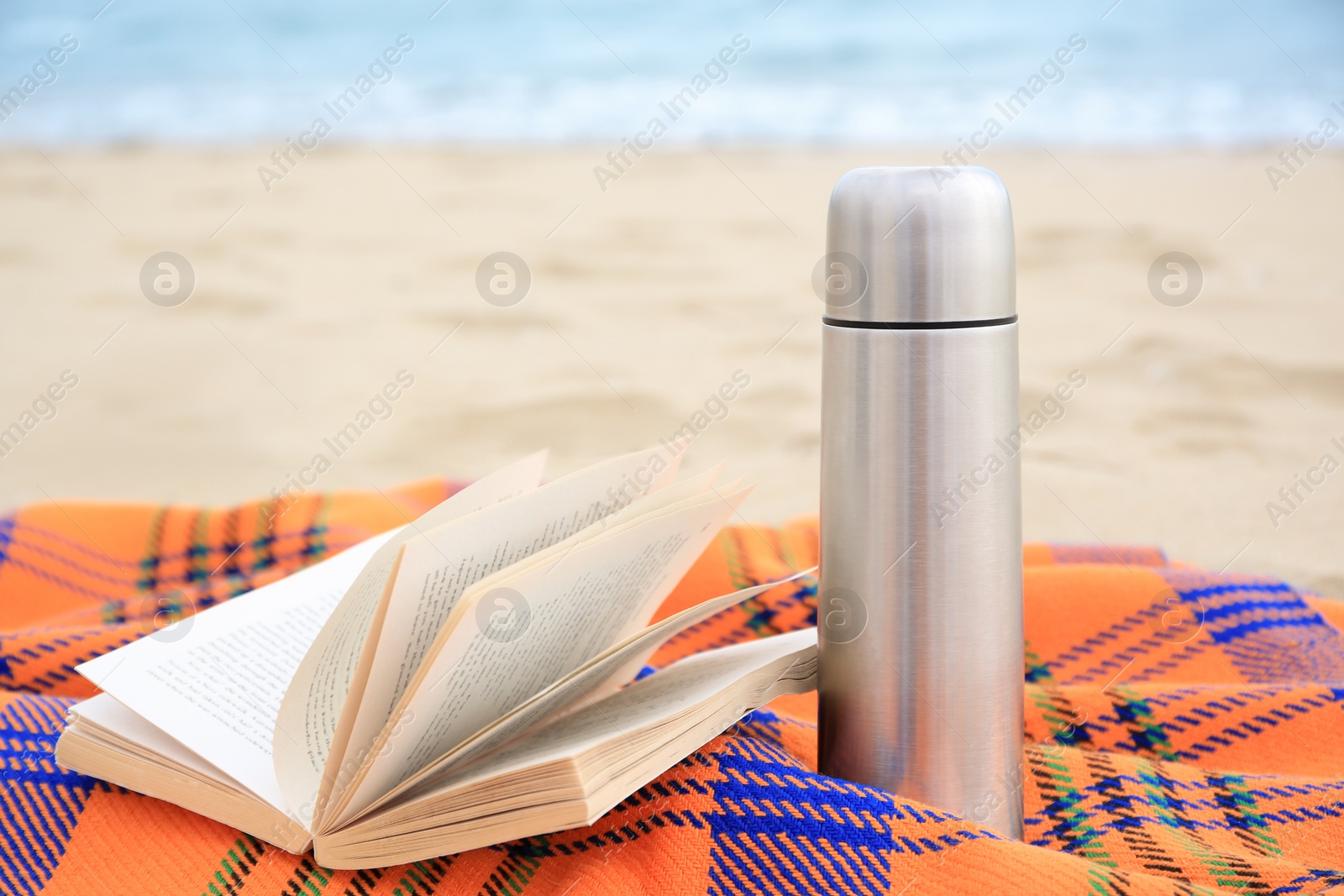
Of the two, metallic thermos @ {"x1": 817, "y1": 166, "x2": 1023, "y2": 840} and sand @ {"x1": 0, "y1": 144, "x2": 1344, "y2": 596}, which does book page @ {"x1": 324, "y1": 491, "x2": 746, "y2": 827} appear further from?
sand @ {"x1": 0, "y1": 144, "x2": 1344, "y2": 596}

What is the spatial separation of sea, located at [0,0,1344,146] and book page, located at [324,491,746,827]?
12.6ft

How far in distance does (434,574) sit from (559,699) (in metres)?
0.14

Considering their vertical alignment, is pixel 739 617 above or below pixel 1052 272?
below

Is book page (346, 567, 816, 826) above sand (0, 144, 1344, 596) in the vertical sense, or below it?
below

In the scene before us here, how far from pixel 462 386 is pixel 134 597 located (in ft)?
4.22

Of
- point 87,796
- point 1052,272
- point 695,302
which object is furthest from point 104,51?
point 87,796

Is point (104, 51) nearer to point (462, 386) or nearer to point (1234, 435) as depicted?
point (462, 386)

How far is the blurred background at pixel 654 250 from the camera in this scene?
6.26ft

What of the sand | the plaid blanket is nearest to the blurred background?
the sand

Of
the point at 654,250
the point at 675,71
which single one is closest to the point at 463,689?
the point at 654,250

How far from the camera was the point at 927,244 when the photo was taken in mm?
485

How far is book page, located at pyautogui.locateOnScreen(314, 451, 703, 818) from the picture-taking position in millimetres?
446

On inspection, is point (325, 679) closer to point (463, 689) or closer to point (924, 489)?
point (463, 689)

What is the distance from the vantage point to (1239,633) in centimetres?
86
